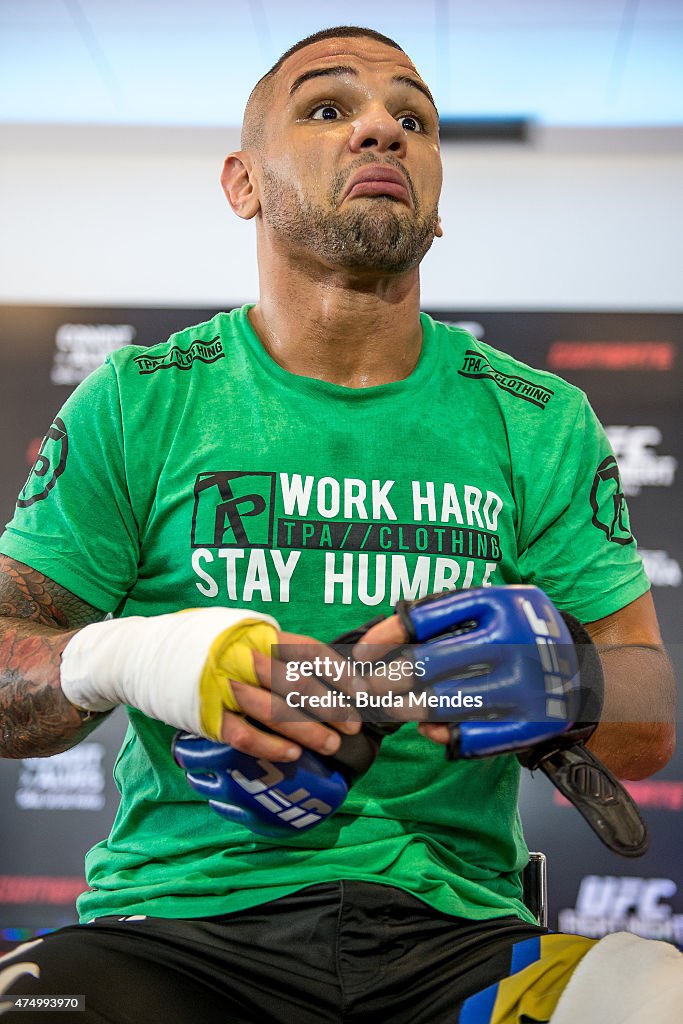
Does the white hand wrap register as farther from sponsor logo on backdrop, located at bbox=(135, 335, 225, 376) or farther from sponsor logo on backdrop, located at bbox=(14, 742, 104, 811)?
sponsor logo on backdrop, located at bbox=(14, 742, 104, 811)

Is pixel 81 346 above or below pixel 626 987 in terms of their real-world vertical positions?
above

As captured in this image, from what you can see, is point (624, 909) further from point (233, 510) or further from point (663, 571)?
point (233, 510)

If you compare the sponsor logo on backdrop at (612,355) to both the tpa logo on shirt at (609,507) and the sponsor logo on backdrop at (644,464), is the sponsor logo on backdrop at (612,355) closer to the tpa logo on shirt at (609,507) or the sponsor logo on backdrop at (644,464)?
the sponsor logo on backdrop at (644,464)

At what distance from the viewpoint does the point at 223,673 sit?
64cm

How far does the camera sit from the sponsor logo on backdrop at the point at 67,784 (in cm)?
213

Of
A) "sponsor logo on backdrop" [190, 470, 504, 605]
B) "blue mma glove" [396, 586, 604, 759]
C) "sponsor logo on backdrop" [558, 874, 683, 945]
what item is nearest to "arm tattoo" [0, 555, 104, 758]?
"sponsor logo on backdrop" [190, 470, 504, 605]

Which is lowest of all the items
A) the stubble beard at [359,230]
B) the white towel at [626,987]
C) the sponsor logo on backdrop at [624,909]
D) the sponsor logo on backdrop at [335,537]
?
the sponsor logo on backdrop at [624,909]

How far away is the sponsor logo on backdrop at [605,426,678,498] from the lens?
7.33ft

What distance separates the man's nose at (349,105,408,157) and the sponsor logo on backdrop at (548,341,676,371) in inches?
51.3

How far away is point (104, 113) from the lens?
5.07ft

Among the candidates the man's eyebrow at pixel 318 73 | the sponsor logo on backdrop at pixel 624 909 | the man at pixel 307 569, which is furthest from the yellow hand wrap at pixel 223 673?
the sponsor logo on backdrop at pixel 624 909

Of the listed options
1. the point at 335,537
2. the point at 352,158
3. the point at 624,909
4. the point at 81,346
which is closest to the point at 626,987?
the point at 335,537

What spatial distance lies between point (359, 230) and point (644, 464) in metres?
1.40

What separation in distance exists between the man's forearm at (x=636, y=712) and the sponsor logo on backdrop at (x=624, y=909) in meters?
0.47
